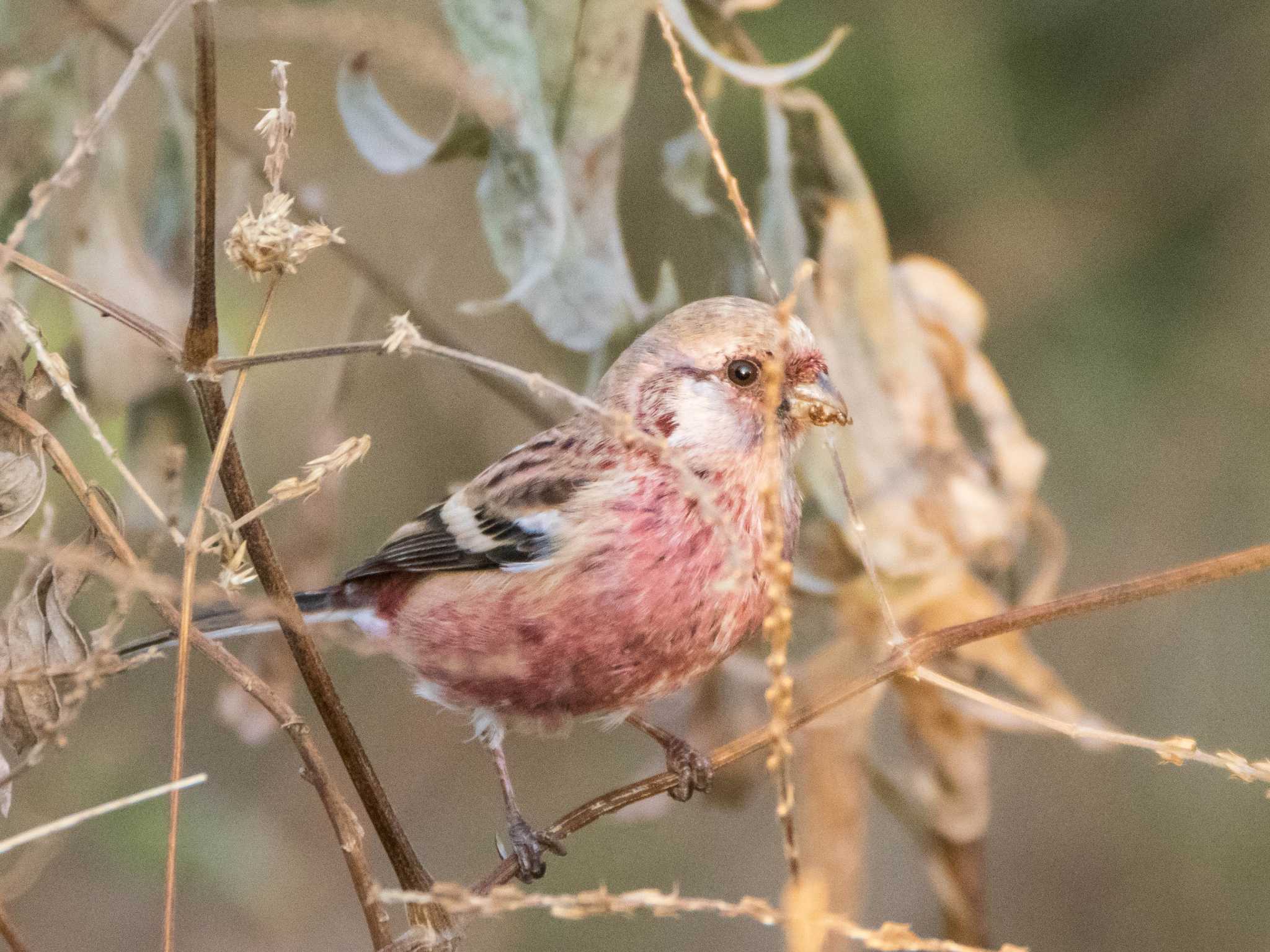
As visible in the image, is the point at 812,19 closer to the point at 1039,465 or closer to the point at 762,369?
→ the point at 1039,465

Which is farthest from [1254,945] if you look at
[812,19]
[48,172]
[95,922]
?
[48,172]

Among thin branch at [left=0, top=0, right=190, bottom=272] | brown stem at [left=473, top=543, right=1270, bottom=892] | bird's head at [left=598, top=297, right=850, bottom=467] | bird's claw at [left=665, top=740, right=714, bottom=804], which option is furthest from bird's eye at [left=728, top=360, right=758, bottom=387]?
thin branch at [left=0, top=0, right=190, bottom=272]

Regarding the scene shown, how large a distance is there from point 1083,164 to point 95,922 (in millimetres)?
2289

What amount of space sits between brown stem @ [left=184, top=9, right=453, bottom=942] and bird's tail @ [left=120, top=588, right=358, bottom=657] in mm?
271

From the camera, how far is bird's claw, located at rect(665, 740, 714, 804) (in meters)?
1.55

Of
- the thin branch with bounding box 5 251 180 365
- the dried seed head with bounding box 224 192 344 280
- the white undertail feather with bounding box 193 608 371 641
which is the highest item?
the dried seed head with bounding box 224 192 344 280

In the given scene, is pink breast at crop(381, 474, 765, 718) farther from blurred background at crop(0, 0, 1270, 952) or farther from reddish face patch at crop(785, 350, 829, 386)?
blurred background at crop(0, 0, 1270, 952)

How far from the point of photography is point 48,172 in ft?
5.30

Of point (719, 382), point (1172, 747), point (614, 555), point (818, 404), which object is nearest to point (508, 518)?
point (614, 555)

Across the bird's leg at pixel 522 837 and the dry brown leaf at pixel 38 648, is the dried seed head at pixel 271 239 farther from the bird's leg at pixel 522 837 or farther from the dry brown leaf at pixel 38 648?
the bird's leg at pixel 522 837

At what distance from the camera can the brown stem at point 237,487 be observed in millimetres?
944

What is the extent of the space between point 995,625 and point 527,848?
696 millimetres

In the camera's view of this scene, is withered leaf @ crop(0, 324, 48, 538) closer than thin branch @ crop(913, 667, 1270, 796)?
No

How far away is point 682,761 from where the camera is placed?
164cm
